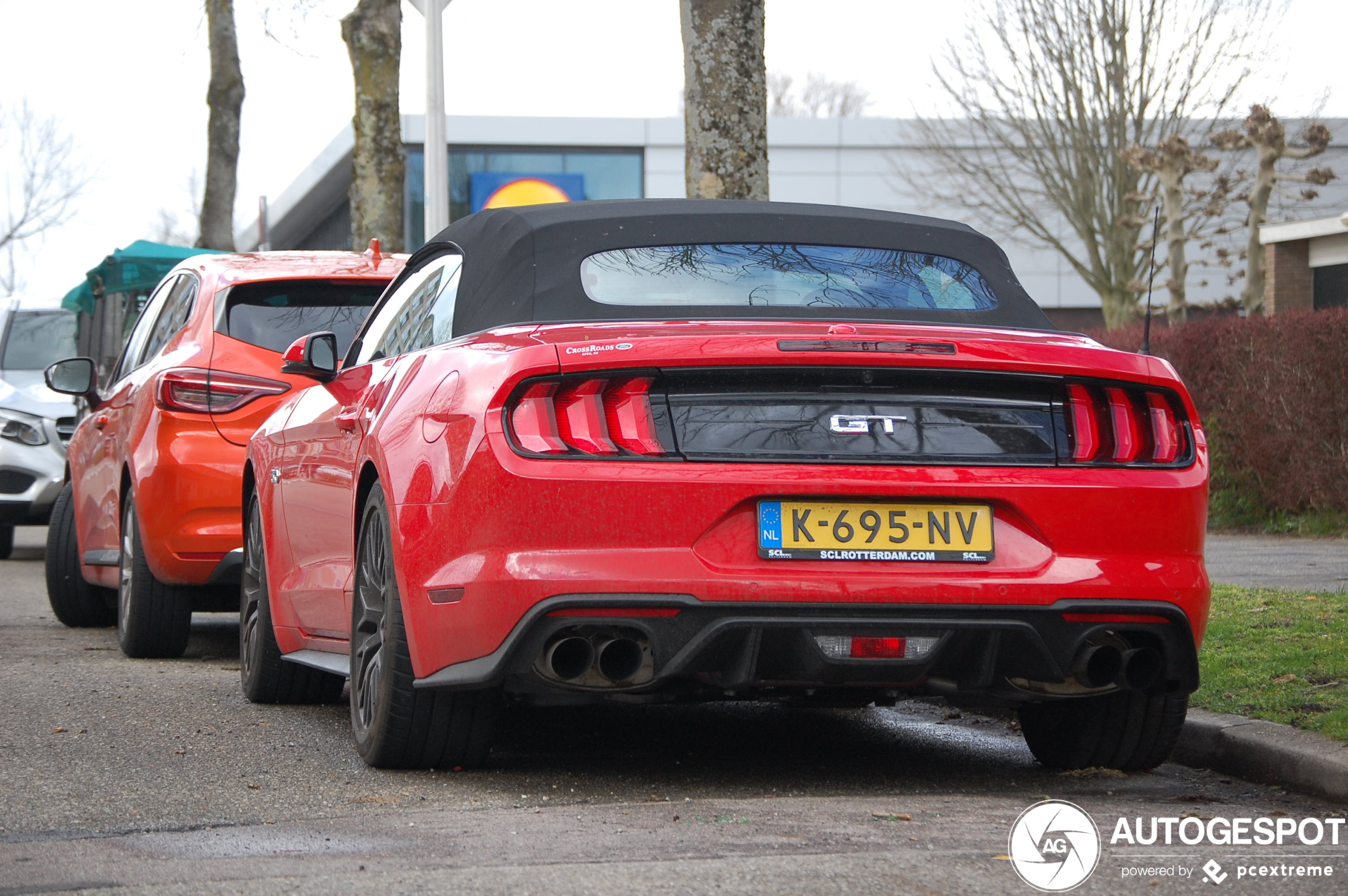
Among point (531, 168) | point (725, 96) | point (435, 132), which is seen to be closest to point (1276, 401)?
point (725, 96)

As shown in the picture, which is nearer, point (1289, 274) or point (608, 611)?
point (608, 611)

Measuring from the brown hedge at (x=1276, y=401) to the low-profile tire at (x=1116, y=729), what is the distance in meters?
8.33

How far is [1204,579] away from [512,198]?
128 ft

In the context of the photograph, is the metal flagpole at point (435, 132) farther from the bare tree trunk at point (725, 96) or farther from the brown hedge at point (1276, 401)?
the brown hedge at point (1276, 401)

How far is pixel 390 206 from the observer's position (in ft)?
56.7

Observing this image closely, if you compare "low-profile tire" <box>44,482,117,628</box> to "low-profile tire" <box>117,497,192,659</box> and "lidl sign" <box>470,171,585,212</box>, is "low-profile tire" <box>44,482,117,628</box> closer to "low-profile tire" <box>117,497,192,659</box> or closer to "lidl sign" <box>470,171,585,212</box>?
"low-profile tire" <box>117,497,192,659</box>

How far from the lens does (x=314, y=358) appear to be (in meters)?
5.74

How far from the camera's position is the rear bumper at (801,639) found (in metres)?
4.10

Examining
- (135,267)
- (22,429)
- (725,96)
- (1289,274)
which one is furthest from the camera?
(1289,274)

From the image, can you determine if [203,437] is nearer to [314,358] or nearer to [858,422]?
[314,358]

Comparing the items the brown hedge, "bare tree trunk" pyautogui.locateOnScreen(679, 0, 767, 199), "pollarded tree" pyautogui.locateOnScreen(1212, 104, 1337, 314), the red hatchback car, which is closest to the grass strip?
"bare tree trunk" pyautogui.locateOnScreen(679, 0, 767, 199)

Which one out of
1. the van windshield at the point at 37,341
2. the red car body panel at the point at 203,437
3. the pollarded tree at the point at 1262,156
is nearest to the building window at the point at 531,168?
the pollarded tree at the point at 1262,156

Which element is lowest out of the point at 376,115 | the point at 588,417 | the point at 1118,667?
the point at 1118,667

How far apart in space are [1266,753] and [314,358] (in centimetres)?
313
